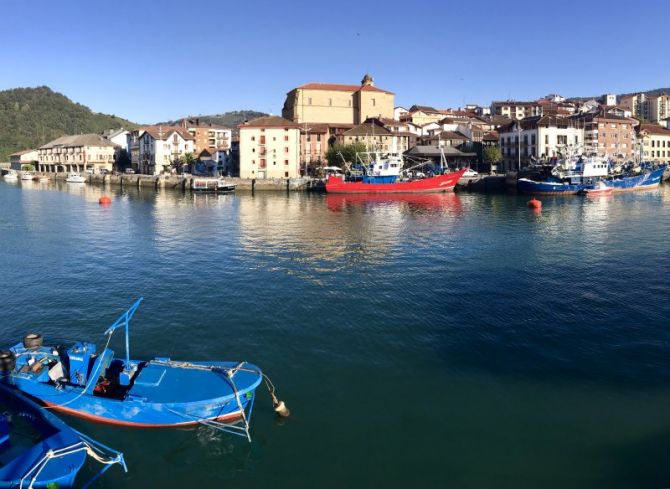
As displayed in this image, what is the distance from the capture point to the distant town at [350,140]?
9169 cm

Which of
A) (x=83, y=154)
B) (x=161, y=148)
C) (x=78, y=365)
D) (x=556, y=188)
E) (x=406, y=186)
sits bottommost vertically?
(x=78, y=365)

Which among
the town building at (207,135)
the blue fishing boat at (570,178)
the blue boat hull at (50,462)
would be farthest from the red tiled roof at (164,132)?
the blue boat hull at (50,462)

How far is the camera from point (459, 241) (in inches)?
1373

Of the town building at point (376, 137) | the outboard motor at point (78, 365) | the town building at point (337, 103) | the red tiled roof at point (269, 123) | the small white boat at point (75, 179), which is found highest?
the town building at point (337, 103)

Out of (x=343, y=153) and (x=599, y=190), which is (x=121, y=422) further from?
(x=343, y=153)

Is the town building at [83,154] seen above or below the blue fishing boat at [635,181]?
above

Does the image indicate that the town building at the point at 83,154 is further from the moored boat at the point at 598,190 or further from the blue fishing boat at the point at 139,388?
the blue fishing boat at the point at 139,388

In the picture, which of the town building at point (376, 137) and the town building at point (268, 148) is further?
the town building at point (376, 137)

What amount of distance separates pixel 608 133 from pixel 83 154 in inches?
4259

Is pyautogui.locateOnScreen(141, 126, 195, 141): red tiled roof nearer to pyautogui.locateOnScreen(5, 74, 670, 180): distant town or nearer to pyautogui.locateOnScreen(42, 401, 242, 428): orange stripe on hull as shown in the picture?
pyautogui.locateOnScreen(5, 74, 670, 180): distant town

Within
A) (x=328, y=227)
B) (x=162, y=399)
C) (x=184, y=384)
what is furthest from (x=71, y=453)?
(x=328, y=227)

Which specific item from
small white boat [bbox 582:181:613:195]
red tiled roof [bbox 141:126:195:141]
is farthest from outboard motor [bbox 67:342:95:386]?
red tiled roof [bbox 141:126:195:141]

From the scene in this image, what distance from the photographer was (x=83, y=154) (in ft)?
405

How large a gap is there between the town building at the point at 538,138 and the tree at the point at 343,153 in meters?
26.8
